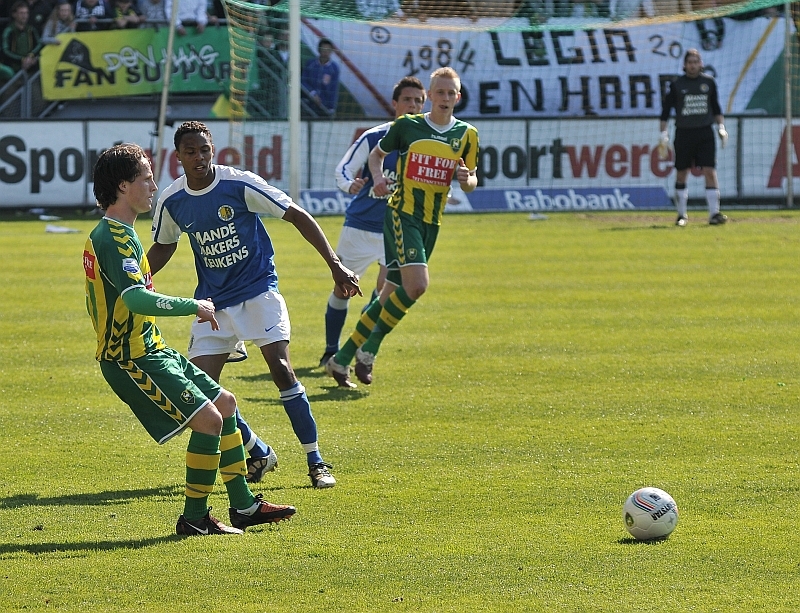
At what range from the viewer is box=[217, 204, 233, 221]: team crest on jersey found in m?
6.28

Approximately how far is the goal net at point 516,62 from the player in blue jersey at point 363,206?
38.8 ft

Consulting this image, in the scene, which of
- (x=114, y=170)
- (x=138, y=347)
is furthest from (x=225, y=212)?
(x=138, y=347)

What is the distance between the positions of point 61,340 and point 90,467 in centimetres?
419

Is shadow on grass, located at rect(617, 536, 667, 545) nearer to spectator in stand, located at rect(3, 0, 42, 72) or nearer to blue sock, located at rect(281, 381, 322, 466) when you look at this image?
blue sock, located at rect(281, 381, 322, 466)

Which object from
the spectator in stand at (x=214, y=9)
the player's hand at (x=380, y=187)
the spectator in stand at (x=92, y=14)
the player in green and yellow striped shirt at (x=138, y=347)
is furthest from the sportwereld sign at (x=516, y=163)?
the player in green and yellow striped shirt at (x=138, y=347)

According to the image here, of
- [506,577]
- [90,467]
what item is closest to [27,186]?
[90,467]

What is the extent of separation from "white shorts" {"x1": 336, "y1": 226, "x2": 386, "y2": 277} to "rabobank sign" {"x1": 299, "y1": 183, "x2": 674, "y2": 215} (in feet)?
36.9

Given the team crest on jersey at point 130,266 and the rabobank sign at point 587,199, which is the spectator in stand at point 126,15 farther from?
the team crest on jersey at point 130,266

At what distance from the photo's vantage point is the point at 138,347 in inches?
212

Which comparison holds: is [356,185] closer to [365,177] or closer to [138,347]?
[365,177]

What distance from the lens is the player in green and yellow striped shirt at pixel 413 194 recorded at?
8.90m

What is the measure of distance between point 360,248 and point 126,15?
16.5 m

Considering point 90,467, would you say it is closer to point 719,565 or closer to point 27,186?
point 719,565

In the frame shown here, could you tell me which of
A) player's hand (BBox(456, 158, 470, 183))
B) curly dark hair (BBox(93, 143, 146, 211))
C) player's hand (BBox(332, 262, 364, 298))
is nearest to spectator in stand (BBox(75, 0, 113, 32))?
player's hand (BBox(456, 158, 470, 183))
